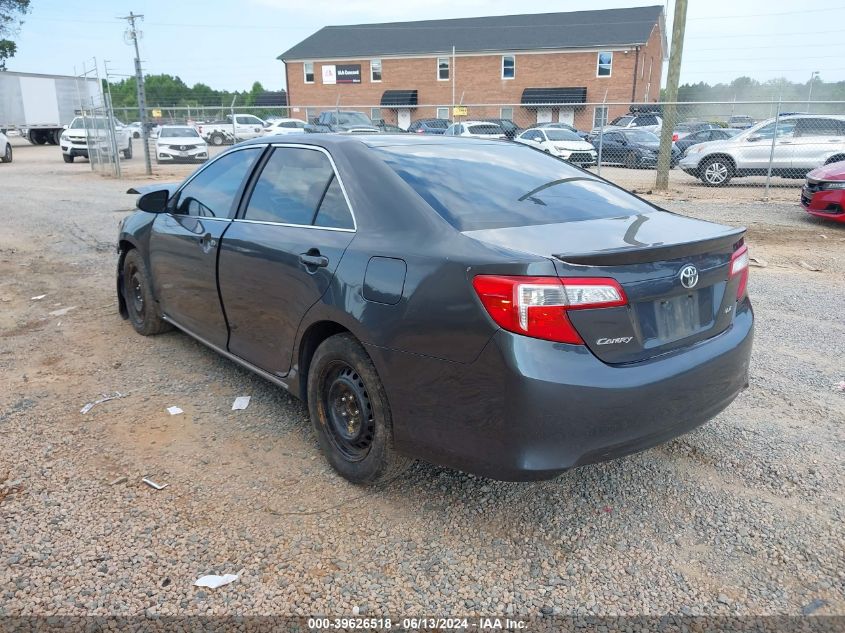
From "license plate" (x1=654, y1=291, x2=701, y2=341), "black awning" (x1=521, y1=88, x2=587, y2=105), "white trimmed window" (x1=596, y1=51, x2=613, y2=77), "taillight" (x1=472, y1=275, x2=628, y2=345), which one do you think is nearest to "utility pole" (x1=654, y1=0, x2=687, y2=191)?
"license plate" (x1=654, y1=291, x2=701, y2=341)

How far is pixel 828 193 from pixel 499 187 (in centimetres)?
882

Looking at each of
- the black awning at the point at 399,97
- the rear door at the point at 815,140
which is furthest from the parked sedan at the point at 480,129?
the black awning at the point at 399,97

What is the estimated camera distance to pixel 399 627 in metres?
2.32

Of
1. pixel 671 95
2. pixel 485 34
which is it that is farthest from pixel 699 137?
pixel 485 34

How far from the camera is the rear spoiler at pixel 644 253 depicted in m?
2.42

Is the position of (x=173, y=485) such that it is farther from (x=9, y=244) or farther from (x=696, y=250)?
(x=9, y=244)

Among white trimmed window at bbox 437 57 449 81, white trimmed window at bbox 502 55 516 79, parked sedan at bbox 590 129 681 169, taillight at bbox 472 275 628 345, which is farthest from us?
white trimmed window at bbox 437 57 449 81

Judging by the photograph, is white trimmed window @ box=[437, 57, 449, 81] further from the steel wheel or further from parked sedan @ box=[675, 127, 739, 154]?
the steel wheel

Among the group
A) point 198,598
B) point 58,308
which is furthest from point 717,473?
point 58,308

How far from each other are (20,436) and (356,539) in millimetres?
2171

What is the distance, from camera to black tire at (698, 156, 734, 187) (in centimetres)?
1622

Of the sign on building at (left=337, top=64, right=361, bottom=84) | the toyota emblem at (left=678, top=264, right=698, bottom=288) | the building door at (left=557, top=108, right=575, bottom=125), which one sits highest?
the sign on building at (left=337, top=64, right=361, bottom=84)

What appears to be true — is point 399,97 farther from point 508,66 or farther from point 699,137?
point 699,137

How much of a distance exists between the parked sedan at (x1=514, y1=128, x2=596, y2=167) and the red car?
10.1 metres
